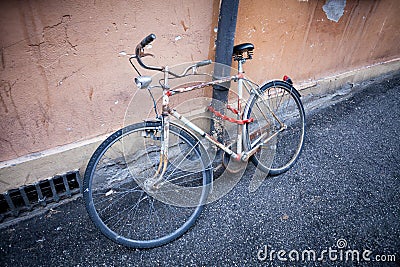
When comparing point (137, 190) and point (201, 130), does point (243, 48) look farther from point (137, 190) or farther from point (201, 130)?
point (137, 190)

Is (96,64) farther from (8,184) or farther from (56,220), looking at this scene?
(56,220)

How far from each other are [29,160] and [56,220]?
603mm

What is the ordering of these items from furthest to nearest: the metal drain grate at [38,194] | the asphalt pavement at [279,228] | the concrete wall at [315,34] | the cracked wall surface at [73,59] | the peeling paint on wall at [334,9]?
the peeling paint on wall at [334,9] < the concrete wall at [315,34] < the metal drain grate at [38,194] < the asphalt pavement at [279,228] < the cracked wall surface at [73,59]

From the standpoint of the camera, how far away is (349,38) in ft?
14.7

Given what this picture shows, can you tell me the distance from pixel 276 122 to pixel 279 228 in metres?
1.24

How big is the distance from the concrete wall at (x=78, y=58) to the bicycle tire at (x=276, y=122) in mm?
591

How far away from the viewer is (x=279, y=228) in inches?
95.7

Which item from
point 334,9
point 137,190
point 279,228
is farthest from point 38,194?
point 334,9

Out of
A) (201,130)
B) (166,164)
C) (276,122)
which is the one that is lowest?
(276,122)

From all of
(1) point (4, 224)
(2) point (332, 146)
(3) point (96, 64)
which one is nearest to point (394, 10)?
(2) point (332, 146)

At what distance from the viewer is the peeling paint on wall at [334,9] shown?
12.3ft

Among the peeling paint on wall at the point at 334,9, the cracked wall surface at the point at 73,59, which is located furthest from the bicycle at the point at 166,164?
the peeling paint on wall at the point at 334,9

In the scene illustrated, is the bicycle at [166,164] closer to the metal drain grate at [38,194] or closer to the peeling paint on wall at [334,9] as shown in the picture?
the metal drain grate at [38,194]

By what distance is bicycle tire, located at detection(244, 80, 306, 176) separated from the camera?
8.89 ft
